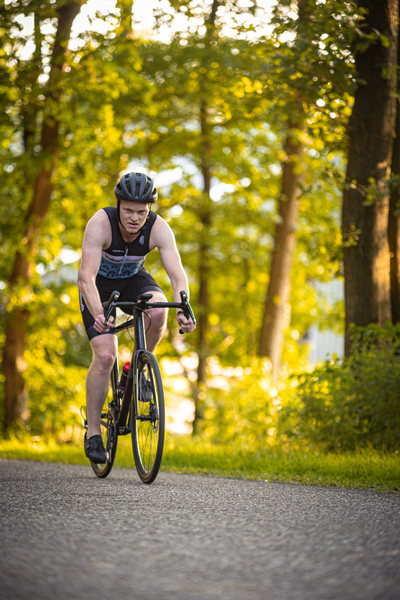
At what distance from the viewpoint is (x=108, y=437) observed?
517cm

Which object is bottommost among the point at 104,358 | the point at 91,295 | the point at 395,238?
the point at 104,358

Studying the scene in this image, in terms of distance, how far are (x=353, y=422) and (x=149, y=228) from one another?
131 inches

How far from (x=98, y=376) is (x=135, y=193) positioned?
56.2 inches

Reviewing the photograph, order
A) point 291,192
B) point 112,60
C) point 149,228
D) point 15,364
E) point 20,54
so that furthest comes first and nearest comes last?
point 291,192, point 15,364, point 112,60, point 20,54, point 149,228

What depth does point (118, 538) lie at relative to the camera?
2.82 m

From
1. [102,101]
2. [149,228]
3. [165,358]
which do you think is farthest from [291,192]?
[149,228]

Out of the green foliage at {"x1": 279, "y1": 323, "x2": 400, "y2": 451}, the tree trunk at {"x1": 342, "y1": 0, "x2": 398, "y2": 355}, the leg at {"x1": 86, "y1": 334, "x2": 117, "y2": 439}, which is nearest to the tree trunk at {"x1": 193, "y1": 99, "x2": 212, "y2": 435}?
the tree trunk at {"x1": 342, "y1": 0, "x2": 398, "y2": 355}

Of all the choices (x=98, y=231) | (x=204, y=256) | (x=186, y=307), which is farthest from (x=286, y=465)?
(x=204, y=256)

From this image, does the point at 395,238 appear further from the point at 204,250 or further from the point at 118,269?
the point at 204,250

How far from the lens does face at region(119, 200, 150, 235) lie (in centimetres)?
484

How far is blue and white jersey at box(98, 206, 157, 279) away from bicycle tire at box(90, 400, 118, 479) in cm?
108

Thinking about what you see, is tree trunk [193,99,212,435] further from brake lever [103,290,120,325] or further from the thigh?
brake lever [103,290,120,325]

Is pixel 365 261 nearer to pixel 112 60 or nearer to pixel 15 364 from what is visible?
pixel 112 60

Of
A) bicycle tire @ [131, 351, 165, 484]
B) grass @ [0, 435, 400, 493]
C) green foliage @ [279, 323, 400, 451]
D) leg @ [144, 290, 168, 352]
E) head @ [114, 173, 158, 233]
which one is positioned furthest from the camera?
green foliage @ [279, 323, 400, 451]
